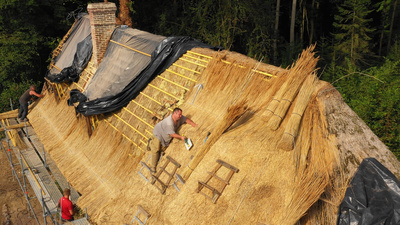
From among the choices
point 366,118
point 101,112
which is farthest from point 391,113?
point 101,112

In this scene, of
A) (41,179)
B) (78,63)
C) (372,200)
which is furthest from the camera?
(78,63)

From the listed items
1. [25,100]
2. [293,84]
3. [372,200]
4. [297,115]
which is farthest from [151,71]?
[25,100]

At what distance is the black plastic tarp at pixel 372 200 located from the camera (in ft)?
18.6

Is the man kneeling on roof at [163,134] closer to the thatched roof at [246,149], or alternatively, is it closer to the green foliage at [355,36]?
the thatched roof at [246,149]

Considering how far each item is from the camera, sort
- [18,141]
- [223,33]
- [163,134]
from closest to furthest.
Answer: [163,134] → [18,141] → [223,33]

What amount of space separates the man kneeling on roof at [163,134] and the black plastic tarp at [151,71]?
2.64 metres

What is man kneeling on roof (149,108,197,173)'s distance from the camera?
8.12 meters

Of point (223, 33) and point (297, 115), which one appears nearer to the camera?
point (297, 115)

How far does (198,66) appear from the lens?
32.0ft

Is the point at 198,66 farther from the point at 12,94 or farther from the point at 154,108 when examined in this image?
the point at 12,94

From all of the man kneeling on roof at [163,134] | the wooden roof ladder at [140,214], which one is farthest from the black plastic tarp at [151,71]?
the wooden roof ladder at [140,214]

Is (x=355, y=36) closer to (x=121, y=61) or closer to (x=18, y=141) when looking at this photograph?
(x=121, y=61)

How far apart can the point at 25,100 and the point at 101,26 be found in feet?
17.7

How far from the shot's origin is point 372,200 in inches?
228
